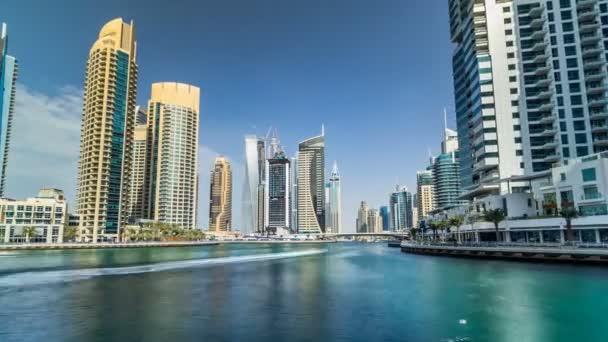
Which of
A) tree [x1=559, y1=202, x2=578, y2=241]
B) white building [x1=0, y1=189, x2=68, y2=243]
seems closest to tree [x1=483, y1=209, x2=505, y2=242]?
tree [x1=559, y1=202, x2=578, y2=241]

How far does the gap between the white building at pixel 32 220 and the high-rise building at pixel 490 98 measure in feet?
573

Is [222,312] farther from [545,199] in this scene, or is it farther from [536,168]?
[536,168]

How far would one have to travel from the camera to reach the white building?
172000 mm

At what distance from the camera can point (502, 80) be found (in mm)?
123875

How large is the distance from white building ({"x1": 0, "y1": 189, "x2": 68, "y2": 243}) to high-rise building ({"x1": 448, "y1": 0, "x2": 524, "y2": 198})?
573ft

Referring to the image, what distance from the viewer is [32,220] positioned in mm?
178625

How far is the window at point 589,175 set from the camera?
79750mm

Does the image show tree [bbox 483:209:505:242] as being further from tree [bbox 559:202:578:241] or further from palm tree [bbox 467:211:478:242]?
tree [bbox 559:202:578:241]

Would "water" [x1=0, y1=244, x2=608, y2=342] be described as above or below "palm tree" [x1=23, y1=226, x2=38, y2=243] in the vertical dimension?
below

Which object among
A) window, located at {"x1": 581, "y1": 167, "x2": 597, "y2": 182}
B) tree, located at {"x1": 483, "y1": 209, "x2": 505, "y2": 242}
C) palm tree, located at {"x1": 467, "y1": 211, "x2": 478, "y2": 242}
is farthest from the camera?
palm tree, located at {"x1": 467, "y1": 211, "x2": 478, "y2": 242}

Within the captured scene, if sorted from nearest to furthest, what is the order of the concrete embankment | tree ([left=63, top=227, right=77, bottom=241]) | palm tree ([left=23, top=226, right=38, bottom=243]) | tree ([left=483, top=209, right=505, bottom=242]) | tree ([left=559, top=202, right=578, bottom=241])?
the concrete embankment
tree ([left=559, top=202, right=578, bottom=241])
tree ([left=483, top=209, right=505, bottom=242])
palm tree ([left=23, top=226, right=38, bottom=243])
tree ([left=63, top=227, right=77, bottom=241])

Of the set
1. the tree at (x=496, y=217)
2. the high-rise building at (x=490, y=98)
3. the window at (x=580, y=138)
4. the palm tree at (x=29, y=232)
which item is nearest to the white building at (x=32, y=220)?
the palm tree at (x=29, y=232)

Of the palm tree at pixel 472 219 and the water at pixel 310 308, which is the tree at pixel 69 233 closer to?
the water at pixel 310 308

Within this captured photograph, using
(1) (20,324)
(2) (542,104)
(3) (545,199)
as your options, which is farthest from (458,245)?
(1) (20,324)
